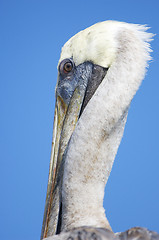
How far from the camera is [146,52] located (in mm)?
2393

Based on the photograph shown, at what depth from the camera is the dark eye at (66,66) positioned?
8.35 ft

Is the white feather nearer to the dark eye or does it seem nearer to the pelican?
the pelican

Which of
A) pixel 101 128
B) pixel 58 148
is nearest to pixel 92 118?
pixel 101 128

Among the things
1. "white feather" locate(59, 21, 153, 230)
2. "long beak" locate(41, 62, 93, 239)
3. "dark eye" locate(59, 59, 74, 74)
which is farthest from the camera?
"dark eye" locate(59, 59, 74, 74)

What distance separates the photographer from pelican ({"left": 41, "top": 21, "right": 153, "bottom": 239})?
7.38ft

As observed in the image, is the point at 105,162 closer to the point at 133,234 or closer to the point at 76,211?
the point at 76,211

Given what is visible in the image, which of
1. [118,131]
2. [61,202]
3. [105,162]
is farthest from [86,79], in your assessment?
[61,202]

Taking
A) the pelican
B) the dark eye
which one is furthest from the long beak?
the dark eye

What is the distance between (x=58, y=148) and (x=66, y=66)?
0.54 meters

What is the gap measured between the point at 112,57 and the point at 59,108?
0.52 metres

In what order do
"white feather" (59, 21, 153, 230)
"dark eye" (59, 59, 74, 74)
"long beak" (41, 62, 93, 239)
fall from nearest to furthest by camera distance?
"white feather" (59, 21, 153, 230)
"long beak" (41, 62, 93, 239)
"dark eye" (59, 59, 74, 74)

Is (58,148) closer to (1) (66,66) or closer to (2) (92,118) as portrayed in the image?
(2) (92,118)

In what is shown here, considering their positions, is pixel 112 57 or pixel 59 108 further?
pixel 59 108

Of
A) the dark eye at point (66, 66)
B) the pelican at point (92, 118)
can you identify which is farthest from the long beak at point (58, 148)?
the dark eye at point (66, 66)
